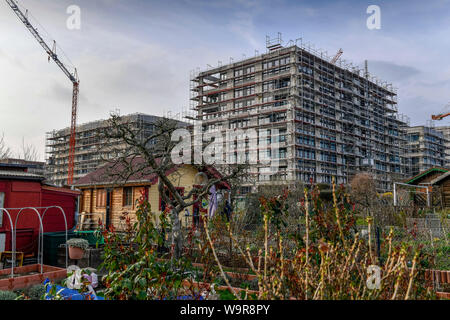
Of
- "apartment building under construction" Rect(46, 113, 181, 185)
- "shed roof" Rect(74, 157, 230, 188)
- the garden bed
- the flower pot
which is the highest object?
"apartment building under construction" Rect(46, 113, 181, 185)

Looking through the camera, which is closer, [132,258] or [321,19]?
[321,19]

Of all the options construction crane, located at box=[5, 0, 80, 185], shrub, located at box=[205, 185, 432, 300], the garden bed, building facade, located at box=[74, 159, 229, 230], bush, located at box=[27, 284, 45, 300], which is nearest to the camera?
shrub, located at box=[205, 185, 432, 300]

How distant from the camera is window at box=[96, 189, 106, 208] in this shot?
20672 mm

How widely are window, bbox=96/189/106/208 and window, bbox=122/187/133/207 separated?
4.91ft

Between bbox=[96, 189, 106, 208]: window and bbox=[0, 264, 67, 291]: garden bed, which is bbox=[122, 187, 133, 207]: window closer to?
bbox=[96, 189, 106, 208]: window

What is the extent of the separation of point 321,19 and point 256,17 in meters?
0.79

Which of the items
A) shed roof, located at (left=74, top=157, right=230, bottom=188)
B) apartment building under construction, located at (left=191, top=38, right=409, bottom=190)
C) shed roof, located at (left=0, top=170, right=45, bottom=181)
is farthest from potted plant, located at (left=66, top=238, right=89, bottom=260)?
apartment building under construction, located at (left=191, top=38, right=409, bottom=190)

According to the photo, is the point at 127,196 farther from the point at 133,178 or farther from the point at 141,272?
the point at 141,272

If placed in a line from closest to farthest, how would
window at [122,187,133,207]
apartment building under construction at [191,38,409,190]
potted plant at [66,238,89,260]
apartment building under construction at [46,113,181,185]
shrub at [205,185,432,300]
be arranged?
shrub at [205,185,432,300], potted plant at [66,238,89,260], window at [122,187,133,207], apartment building under construction at [191,38,409,190], apartment building under construction at [46,113,181,185]

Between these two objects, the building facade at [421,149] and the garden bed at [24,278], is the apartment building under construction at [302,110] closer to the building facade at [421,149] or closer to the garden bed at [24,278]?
the building facade at [421,149]

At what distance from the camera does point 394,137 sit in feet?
246

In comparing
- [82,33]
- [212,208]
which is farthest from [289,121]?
[82,33]

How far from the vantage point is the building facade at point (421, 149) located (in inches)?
3248

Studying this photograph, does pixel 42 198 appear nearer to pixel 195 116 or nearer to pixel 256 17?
pixel 256 17
